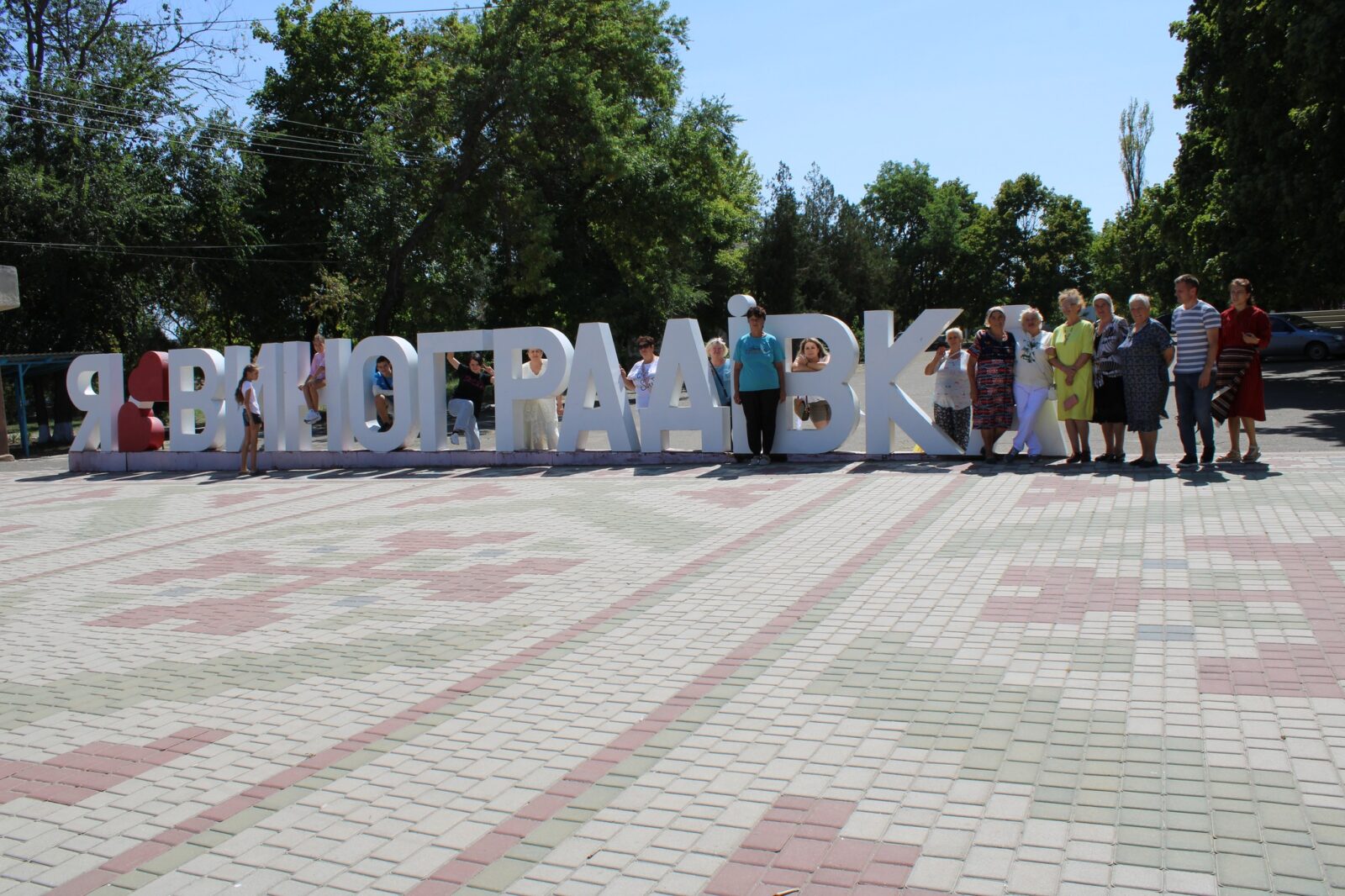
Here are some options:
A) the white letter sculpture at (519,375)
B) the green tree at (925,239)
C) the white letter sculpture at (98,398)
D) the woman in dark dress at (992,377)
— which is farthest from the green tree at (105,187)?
the green tree at (925,239)

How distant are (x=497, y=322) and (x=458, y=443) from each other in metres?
21.4

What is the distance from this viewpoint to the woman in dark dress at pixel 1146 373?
11.5 meters

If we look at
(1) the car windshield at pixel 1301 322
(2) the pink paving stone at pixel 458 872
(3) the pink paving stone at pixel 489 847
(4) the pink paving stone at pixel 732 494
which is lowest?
(2) the pink paving stone at pixel 458 872

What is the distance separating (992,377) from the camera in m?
12.6

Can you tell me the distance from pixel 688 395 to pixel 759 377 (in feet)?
3.91

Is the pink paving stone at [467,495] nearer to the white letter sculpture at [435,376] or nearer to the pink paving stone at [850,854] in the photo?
the white letter sculpture at [435,376]

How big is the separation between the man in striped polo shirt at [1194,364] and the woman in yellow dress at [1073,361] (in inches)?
33.4

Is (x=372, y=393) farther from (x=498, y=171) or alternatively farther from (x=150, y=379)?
(x=498, y=171)

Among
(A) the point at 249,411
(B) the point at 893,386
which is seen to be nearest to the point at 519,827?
(B) the point at 893,386

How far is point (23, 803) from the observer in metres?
4.42

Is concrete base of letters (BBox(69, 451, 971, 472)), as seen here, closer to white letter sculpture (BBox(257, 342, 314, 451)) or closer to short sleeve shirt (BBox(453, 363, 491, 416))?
white letter sculpture (BBox(257, 342, 314, 451))

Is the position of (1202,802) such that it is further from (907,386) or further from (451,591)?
(907,386)

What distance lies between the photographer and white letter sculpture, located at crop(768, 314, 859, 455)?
1377cm

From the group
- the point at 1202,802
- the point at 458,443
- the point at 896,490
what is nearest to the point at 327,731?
the point at 1202,802
